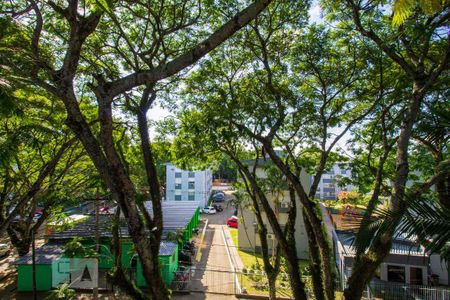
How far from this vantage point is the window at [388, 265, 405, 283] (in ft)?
41.3

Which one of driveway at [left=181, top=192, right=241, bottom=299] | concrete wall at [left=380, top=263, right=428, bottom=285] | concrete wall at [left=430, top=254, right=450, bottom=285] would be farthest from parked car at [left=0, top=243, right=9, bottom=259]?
concrete wall at [left=430, top=254, right=450, bottom=285]

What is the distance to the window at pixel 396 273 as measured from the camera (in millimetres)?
12602

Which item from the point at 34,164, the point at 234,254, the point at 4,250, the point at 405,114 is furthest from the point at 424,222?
the point at 4,250

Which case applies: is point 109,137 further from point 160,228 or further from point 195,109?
point 195,109

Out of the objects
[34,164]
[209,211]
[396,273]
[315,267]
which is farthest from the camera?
[209,211]

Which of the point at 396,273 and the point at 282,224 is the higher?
the point at 282,224

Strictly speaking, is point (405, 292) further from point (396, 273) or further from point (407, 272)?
point (396, 273)

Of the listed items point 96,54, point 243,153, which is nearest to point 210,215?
point 243,153

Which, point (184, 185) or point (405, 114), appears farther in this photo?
point (184, 185)

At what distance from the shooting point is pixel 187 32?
6934mm

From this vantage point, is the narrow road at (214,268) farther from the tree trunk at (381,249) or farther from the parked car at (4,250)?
the parked car at (4,250)

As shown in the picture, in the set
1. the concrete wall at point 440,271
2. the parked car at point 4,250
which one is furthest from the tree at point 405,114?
the parked car at point 4,250

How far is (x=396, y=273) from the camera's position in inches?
501

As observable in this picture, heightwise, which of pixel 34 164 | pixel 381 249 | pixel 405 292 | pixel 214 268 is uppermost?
pixel 34 164
